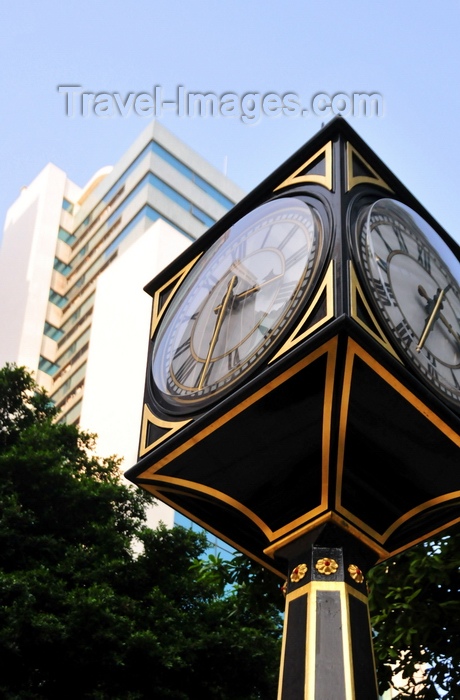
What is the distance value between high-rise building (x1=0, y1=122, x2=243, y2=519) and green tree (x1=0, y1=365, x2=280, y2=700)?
633 inches

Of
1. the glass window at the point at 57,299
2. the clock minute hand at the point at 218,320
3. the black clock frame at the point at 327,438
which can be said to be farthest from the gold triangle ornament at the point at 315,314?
the glass window at the point at 57,299

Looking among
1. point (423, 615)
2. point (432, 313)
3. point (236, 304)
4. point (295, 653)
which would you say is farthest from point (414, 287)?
point (423, 615)

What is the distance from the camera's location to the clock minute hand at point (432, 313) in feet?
15.0

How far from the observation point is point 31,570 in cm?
1058

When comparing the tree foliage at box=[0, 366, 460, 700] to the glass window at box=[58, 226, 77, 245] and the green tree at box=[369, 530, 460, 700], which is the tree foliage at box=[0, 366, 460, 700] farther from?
the glass window at box=[58, 226, 77, 245]

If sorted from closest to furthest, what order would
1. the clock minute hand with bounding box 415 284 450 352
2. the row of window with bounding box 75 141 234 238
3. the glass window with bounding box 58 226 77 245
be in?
the clock minute hand with bounding box 415 284 450 352 < the row of window with bounding box 75 141 234 238 < the glass window with bounding box 58 226 77 245

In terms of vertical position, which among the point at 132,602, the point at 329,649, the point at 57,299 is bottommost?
the point at 329,649

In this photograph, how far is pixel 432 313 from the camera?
15.8ft

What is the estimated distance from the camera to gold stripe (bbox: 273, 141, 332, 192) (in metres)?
4.93

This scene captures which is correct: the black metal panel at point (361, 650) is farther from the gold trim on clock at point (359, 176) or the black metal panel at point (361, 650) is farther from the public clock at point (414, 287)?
the gold trim on clock at point (359, 176)

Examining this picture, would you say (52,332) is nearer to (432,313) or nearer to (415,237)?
(415,237)

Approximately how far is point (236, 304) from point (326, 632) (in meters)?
1.65

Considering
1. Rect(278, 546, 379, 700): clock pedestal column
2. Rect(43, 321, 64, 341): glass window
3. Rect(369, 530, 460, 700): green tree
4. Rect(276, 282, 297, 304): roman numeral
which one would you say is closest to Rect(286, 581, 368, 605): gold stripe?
Rect(278, 546, 379, 700): clock pedestal column

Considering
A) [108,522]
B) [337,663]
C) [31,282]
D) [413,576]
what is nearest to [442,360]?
[337,663]
